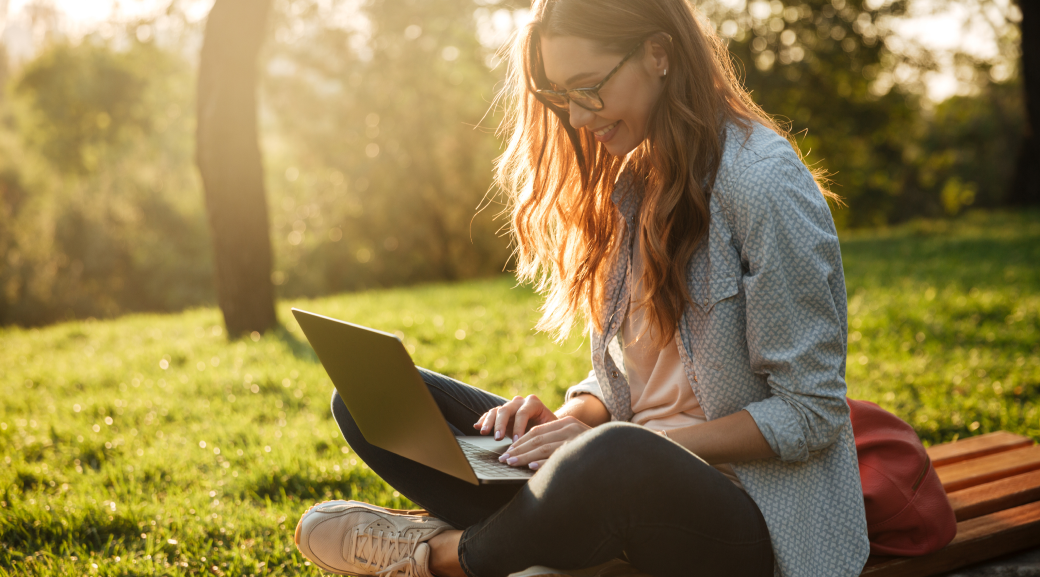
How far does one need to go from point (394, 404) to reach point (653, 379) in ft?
2.21

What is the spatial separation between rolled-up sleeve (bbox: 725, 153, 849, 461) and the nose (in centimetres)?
41

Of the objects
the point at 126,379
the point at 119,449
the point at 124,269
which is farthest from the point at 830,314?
the point at 124,269

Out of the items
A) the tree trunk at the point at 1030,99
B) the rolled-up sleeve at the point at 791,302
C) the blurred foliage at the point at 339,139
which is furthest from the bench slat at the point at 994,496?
the tree trunk at the point at 1030,99

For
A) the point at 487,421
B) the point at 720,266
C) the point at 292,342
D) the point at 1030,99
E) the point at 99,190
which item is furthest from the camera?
the point at 99,190

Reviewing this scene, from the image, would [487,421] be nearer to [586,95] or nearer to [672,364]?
[672,364]

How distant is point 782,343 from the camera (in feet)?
5.14

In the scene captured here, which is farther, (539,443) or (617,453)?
(539,443)

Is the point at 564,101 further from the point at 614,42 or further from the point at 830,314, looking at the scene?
the point at 830,314

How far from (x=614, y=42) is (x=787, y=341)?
0.78 meters

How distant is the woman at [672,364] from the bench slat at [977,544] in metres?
0.27

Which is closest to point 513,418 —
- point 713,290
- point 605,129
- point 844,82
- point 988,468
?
point 713,290

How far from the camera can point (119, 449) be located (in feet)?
11.7

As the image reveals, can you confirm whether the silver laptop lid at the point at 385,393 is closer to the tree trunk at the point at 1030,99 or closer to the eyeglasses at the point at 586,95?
the eyeglasses at the point at 586,95

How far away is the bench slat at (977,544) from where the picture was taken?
1.82 m
